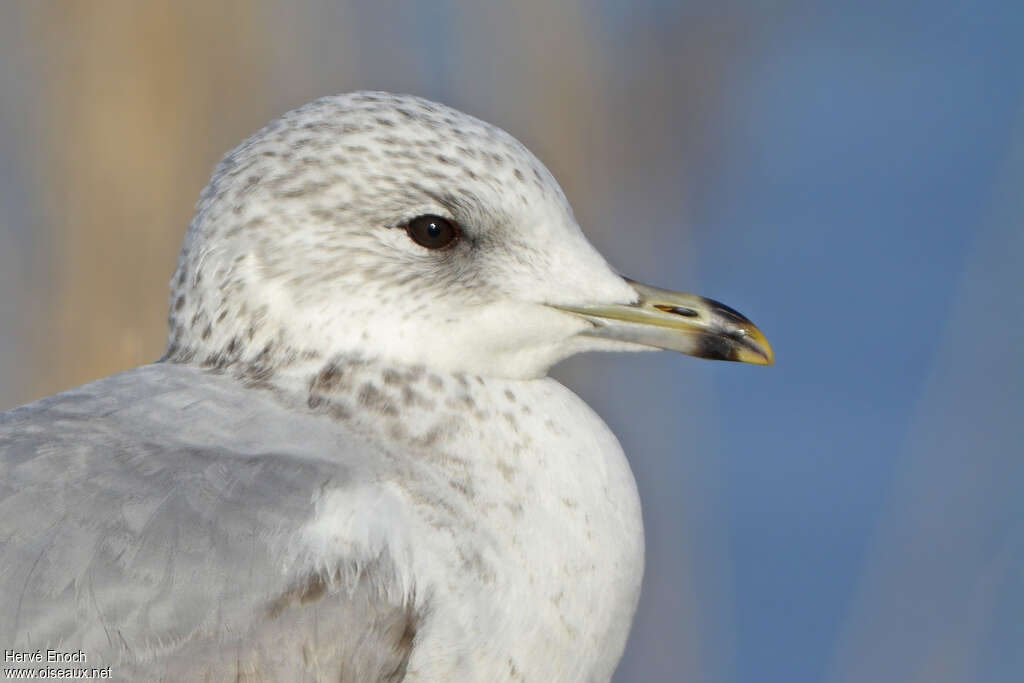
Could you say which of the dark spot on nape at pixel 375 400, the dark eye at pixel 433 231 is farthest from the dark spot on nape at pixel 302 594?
the dark eye at pixel 433 231

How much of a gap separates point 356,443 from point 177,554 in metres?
0.21

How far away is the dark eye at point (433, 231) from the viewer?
1329mm

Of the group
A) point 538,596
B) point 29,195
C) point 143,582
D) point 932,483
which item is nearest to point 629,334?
point 538,596

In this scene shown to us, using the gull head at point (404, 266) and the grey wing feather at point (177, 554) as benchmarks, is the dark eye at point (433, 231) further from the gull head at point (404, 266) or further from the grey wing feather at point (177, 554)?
the grey wing feather at point (177, 554)

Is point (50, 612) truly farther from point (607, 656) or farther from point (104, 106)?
point (104, 106)

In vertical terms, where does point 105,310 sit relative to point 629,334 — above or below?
below

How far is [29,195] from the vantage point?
6.88 ft

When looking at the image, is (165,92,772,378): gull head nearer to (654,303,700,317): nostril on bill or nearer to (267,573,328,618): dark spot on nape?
(654,303,700,317): nostril on bill

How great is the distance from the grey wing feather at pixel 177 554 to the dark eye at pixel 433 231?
21 centimetres

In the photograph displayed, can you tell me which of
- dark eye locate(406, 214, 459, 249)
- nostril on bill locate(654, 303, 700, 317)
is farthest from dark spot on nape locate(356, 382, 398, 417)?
nostril on bill locate(654, 303, 700, 317)

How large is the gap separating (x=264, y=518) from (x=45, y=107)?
3.80ft

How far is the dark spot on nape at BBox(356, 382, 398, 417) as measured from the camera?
4.17 feet

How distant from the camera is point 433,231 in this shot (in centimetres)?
133

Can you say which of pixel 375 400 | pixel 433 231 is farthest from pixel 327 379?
pixel 433 231
